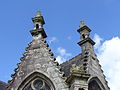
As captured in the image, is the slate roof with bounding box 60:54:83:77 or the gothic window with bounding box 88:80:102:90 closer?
the gothic window with bounding box 88:80:102:90

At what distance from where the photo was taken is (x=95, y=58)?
1753 cm

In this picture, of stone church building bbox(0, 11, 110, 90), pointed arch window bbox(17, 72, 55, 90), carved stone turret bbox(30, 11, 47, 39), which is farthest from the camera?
carved stone turret bbox(30, 11, 47, 39)

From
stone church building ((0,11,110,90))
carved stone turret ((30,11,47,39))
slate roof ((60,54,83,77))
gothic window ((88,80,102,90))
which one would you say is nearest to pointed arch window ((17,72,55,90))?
stone church building ((0,11,110,90))

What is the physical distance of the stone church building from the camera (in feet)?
45.5

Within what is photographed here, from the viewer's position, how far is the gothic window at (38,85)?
1412 cm

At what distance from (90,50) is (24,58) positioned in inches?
177

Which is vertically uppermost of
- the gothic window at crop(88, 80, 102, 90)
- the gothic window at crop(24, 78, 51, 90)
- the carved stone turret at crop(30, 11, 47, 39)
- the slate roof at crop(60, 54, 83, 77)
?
the carved stone turret at crop(30, 11, 47, 39)

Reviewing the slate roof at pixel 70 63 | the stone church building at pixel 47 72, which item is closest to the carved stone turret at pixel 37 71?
the stone church building at pixel 47 72

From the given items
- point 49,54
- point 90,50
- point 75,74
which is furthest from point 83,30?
point 75,74

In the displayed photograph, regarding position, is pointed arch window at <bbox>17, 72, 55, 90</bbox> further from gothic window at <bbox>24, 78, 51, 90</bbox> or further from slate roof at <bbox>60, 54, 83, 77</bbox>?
slate roof at <bbox>60, 54, 83, 77</bbox>

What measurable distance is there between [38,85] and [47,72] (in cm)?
80

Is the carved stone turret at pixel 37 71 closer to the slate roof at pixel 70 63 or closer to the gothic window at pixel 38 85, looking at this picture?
the gothic window at pixel 38 85

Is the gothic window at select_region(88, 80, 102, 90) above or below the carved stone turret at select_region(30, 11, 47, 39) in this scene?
below

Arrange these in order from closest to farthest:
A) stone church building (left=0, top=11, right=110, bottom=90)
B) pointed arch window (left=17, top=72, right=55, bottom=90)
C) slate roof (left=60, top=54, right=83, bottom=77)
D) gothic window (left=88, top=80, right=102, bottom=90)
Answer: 1. stone church building (left=0, top=11, right=110, bottom=90)
2. pointed arch window (left=17, top=72, right=55, bottom=90)
3. gothic window (left=88, top=80, right=102, bottom=90)
4. slate roof (left=60, top=54, right=83, bottom=77)
